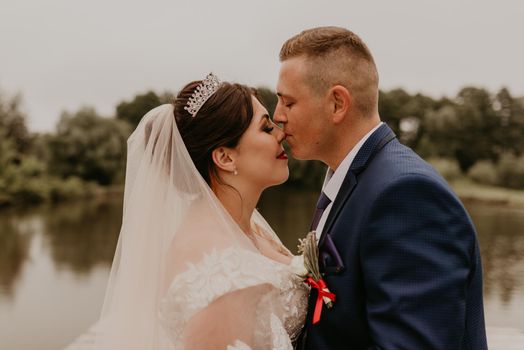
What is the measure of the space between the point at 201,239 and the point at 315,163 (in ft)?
102

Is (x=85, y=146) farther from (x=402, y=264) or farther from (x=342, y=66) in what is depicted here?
(x=402, y=264)

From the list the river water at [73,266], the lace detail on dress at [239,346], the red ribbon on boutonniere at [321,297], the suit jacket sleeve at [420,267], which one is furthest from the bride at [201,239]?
the river water at [73,266]

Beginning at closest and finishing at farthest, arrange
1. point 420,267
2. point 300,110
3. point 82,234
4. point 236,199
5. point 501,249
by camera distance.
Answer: point 420,267 → point 300,110 → point 236,199 → point 501,249 → point 82,234

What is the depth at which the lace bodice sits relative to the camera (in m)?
2.31

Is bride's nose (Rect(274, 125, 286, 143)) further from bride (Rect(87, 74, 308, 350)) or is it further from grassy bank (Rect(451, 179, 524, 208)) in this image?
grassy bank (Rect(451, 179, 524, 208))

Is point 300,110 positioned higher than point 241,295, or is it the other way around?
point 300,110

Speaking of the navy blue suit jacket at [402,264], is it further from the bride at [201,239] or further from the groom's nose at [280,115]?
the groom's nose at [280,115]

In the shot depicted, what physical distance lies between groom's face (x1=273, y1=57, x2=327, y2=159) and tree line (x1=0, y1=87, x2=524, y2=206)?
31.0m

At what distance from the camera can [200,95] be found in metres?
2.69

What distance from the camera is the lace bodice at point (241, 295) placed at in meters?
2.31

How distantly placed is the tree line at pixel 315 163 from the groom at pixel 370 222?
31072mm

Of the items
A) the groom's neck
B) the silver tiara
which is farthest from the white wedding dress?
the silver tiara

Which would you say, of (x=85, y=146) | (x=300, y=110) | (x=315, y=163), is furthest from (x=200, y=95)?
(x=85, y=146)

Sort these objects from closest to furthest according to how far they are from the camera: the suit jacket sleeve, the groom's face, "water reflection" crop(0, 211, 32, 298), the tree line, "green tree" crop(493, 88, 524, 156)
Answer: the suit jacket sleeve → the groom's face → "water reflection" crop(0, 211, 32, 298) → the tree line → "green tree" crop(493, 88, 524, 156)
